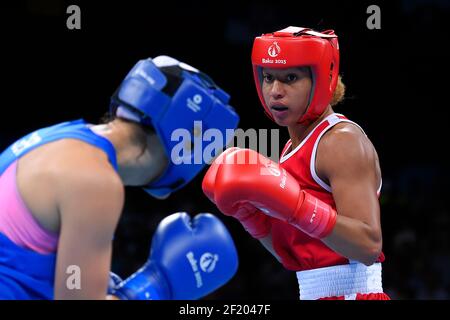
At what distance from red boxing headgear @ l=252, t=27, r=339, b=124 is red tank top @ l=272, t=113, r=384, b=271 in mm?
81

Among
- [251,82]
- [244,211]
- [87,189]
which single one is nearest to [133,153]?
[87,189]

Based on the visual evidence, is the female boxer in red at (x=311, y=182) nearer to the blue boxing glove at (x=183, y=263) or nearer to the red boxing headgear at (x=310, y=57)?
the red boxing headgear at (x=310, y=57)

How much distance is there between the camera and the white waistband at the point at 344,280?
8.64ft

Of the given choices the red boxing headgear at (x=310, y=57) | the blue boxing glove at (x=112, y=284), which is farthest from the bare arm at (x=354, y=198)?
the blue boxing glove at (x=112, y=284)

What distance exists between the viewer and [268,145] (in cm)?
360

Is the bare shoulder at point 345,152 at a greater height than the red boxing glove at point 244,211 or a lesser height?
greater

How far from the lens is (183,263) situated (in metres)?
2.32

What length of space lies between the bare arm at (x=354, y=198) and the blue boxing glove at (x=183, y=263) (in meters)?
0.39

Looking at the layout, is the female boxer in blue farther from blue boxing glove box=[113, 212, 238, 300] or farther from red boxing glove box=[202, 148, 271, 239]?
red boxing glove box=[202, 148, 271, 239]

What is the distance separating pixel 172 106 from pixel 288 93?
23.0 inches

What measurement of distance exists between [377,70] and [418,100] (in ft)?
2.18
